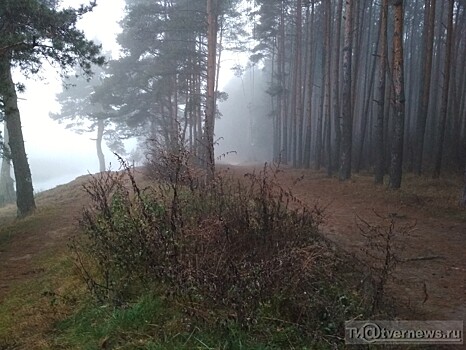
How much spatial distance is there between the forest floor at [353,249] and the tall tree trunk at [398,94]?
713 millimetres

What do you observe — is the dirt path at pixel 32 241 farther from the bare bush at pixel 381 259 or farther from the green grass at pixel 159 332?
the bare bush at pixel 381 259

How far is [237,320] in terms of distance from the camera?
303 cm

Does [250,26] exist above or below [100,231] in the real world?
above

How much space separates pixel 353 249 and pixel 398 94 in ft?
22.5

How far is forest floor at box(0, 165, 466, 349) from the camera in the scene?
406 centimetres

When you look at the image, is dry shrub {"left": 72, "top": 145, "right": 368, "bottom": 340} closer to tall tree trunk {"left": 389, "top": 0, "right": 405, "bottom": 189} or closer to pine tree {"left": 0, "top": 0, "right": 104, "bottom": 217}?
pine tree {"left": 0, "top": 0, "right": 104, "bottom": 217}

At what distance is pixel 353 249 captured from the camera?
6016 millimetres

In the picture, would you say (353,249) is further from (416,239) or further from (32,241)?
(32,241)

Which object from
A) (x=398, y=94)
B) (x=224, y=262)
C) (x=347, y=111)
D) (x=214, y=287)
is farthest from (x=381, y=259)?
(x=347, y=111)

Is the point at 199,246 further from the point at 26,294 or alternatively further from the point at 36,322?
the point at 26,294

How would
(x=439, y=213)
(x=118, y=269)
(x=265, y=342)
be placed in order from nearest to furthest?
1. (x=265, y=342)
2. (x=118, y=269)
3. (x=439, y=213)

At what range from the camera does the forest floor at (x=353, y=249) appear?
4.06 meters

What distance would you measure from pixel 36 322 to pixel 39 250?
154 inches

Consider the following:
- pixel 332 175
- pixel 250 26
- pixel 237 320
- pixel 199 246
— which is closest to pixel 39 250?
pixel 199 246
